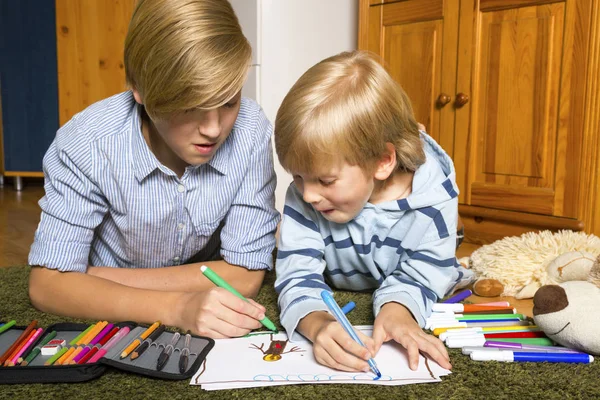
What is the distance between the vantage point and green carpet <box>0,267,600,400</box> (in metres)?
0.70

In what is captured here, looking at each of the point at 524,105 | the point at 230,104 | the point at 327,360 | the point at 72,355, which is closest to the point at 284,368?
the point at 327,360

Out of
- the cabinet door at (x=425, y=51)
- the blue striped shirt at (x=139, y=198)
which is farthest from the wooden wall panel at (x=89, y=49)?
the blue striped shirt at (x=139, y=198)

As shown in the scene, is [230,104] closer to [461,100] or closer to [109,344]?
[109,344]

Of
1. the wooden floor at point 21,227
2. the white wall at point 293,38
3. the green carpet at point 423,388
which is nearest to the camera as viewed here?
the green carpet at point 423,388

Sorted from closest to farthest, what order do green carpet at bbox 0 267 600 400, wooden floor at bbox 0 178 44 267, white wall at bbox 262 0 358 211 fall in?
green carpet at bbox 0 267 600 400, wooden floor at bbox 0 178 44 267, white wall at bbox 262 0 358 211

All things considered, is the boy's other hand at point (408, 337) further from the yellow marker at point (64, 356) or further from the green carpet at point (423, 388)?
the yellow marker at point (64, 356)

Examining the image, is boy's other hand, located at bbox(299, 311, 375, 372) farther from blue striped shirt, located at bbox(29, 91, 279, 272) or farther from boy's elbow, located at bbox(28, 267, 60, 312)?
boy's elbow, located at bbox(28, 267, 60, 312)

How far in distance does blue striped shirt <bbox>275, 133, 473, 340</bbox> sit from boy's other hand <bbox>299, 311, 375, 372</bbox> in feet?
0.49

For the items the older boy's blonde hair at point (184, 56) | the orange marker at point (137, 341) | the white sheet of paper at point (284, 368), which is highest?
the older boy's blonde hair at point (184, 56)

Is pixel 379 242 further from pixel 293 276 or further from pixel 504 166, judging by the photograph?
pixel 504 166

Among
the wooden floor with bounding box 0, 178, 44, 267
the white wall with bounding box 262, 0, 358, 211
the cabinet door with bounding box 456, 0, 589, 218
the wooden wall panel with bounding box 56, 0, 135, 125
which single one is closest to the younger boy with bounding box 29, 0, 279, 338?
the wooden floor with bounding box 0, 178, 44, 267

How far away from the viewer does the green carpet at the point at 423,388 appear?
2.31 ft

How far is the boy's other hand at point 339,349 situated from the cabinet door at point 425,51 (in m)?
1.19

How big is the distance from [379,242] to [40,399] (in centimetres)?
55
